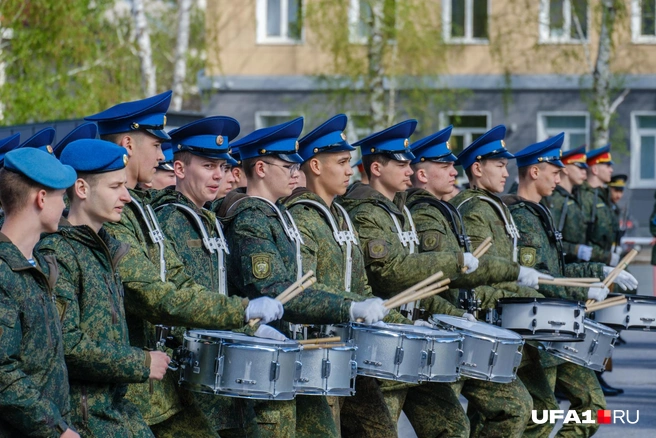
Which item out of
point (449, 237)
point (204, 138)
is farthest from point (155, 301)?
point (449, 237)

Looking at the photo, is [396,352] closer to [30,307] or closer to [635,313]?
[30,307]

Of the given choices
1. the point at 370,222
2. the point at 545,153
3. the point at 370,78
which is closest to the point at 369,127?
the point at 370,78

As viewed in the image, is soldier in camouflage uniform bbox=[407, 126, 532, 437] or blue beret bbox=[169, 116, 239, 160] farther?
soldier in camouflage uniform bbox=[407, 126, 532, 437]

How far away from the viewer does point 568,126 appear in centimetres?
2952

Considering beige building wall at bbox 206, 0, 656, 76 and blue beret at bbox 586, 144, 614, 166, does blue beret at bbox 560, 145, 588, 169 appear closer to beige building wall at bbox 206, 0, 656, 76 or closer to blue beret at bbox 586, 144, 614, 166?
blue beret at bbox 586, 144, 614, 166

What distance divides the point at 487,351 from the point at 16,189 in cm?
330

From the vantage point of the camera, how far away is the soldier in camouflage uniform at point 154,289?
18.1 feet

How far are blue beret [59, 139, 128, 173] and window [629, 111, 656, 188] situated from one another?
81.0ft

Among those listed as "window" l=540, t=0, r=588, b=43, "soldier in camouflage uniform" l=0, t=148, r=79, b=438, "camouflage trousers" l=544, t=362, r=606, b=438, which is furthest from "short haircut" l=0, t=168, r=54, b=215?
"window" l=540, t=0, r=588, b=43

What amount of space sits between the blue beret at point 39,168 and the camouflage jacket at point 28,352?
24 centimetres

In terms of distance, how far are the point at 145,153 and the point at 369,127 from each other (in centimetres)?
2025

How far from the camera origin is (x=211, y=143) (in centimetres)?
657

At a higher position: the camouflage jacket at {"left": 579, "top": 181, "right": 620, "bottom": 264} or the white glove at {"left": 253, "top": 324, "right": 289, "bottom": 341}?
the white glove at {"left": 253, "top": 324, "right": 289, "bottom": 341}

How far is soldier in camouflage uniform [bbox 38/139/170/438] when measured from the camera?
502cm
